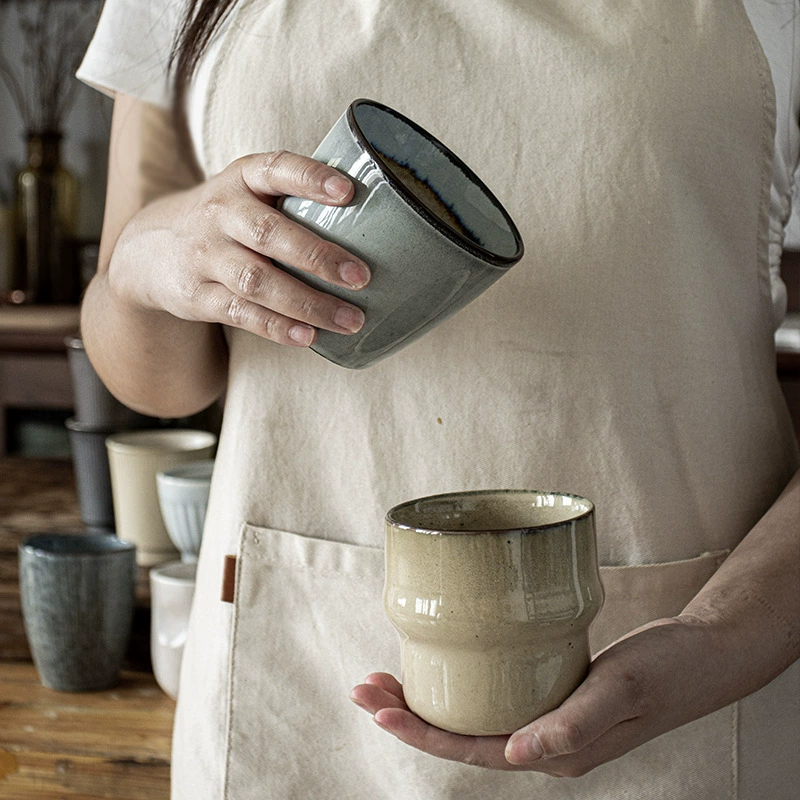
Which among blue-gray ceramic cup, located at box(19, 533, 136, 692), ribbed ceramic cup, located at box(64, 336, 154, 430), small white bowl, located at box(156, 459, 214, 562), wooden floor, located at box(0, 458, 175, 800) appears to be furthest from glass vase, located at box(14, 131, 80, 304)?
blue-gray ceramic cup, located at box(19, 533, 136, 692)

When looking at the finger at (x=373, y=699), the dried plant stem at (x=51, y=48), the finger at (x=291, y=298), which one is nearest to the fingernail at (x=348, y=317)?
the finger at (x=291, y=298)

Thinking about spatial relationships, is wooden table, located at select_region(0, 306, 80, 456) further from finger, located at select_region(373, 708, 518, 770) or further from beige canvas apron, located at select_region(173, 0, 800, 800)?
finger, located at select_region(373, 708, 518, 770)

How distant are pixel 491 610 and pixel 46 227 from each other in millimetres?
3213

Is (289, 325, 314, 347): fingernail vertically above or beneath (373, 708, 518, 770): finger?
above

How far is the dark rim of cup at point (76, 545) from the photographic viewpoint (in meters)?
1.12

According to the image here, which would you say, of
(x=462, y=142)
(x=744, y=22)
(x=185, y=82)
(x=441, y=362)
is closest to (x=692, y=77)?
(x=744, y=22)

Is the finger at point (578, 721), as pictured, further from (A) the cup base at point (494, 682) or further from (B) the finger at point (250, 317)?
(B) the finger at point (250, 317)

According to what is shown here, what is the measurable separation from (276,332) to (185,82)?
34 centimetres

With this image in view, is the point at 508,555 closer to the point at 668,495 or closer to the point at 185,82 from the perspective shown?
the point at 668,495

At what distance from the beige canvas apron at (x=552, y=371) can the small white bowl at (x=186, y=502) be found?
0.42m

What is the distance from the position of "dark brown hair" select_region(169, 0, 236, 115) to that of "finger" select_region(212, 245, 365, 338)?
29 centimetres

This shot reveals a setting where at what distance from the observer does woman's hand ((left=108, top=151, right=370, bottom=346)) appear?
0.57m

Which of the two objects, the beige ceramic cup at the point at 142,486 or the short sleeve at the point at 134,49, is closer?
the short sleeve at the point at 134,49

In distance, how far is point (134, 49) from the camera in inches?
33.9
